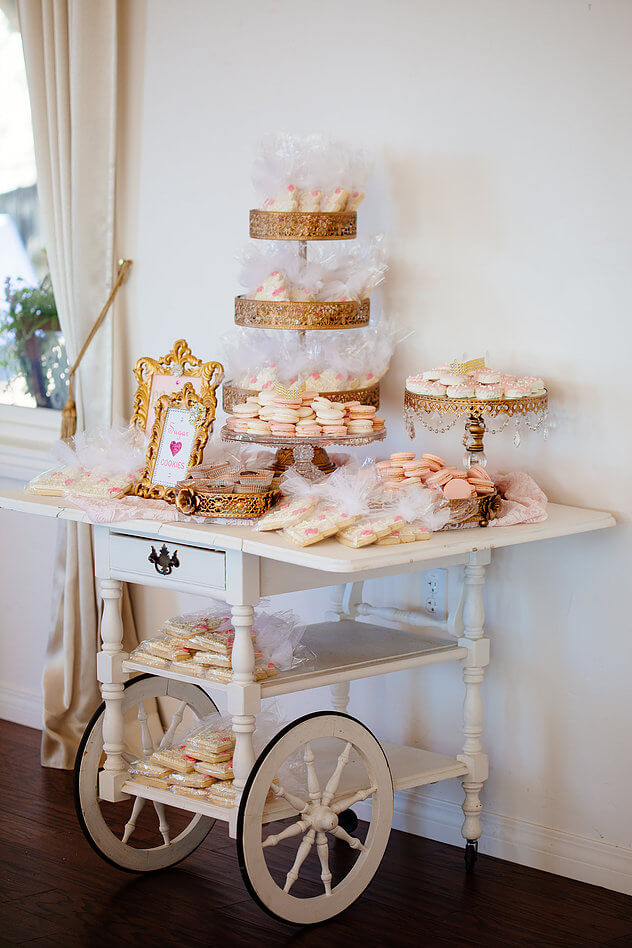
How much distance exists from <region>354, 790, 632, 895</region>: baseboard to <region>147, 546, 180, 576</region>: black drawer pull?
0.98 m

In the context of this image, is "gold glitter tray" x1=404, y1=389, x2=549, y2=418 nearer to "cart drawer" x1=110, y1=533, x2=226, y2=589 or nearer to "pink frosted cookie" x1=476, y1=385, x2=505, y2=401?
"pink frosted cookie" x1=476, y1=385, x2=505, y2=401

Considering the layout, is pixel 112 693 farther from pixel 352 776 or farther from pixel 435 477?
pixel 435 477

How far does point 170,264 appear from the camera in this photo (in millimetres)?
3453

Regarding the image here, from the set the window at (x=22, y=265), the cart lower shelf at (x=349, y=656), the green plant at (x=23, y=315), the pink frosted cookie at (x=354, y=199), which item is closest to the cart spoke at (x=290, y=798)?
the cart lower shelf at (x=349, y=656)

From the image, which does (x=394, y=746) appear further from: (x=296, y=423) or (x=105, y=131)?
(x=105, y=131)

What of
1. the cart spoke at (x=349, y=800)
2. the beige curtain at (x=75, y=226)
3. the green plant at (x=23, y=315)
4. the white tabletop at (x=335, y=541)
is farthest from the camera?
the green plant at (x=23, y=315)

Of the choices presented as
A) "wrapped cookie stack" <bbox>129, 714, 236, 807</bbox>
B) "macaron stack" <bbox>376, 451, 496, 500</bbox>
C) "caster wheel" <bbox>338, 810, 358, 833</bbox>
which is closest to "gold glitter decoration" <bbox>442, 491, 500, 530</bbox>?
"macaron stack" <bbox>376, 451, 496, 500</bbox>

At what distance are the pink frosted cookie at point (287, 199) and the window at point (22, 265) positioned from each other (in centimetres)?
146

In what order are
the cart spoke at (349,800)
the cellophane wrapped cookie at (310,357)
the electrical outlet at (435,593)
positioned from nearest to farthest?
the cart spoke at (349,800) → the cellophane wrapped cookie at (310,357) → the electrical outlet at (435,593)

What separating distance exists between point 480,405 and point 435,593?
66 centimetres

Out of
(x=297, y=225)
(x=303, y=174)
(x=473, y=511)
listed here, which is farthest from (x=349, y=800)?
(x=303, y=174)

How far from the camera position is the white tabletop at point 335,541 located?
89.2 inches

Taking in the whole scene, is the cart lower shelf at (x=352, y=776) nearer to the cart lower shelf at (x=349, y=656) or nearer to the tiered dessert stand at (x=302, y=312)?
the cart lower shelf at (x=349, y=656)

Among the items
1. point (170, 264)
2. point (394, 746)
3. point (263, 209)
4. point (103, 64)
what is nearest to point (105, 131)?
point (103, 64)
